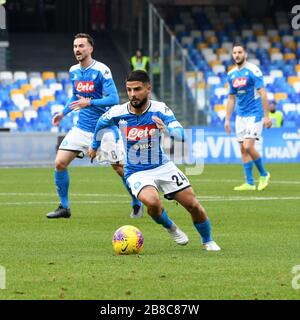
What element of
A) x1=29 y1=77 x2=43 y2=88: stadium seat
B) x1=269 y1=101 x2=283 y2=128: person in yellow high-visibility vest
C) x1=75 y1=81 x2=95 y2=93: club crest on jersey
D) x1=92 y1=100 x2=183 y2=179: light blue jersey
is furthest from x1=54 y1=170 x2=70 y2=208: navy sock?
x1=29 y1=77 x2=43 y2=88: stadium seat

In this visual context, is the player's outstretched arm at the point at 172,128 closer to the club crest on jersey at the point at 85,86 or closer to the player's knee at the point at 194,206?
the player's knee at the point at 194,206

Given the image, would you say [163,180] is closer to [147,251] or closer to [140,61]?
[147,251]

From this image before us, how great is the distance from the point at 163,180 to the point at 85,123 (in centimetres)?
429

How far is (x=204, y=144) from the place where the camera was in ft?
99.7

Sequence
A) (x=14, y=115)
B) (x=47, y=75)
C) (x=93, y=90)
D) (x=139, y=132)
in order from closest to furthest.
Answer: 1. (x=139, y=132)
2. (x=93, y=90)
3. (x=14, y=115)
4. (x=47, y=75)

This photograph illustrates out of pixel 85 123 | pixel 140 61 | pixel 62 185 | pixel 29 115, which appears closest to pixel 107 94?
pixel 85 123

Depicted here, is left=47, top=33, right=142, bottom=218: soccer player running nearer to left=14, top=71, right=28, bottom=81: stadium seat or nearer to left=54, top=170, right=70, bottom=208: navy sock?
left=54, top=170, right=70, bottom=208: navy sock

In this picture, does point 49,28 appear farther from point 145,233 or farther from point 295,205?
point 145,233

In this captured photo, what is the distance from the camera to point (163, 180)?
37.3ft

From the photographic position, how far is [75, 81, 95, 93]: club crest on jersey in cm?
1526

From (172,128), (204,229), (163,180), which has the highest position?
(172,128)

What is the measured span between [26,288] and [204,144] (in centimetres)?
2165

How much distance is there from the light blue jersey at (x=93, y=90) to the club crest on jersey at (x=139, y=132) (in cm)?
331

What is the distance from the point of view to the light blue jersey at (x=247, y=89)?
19750 millimetres
